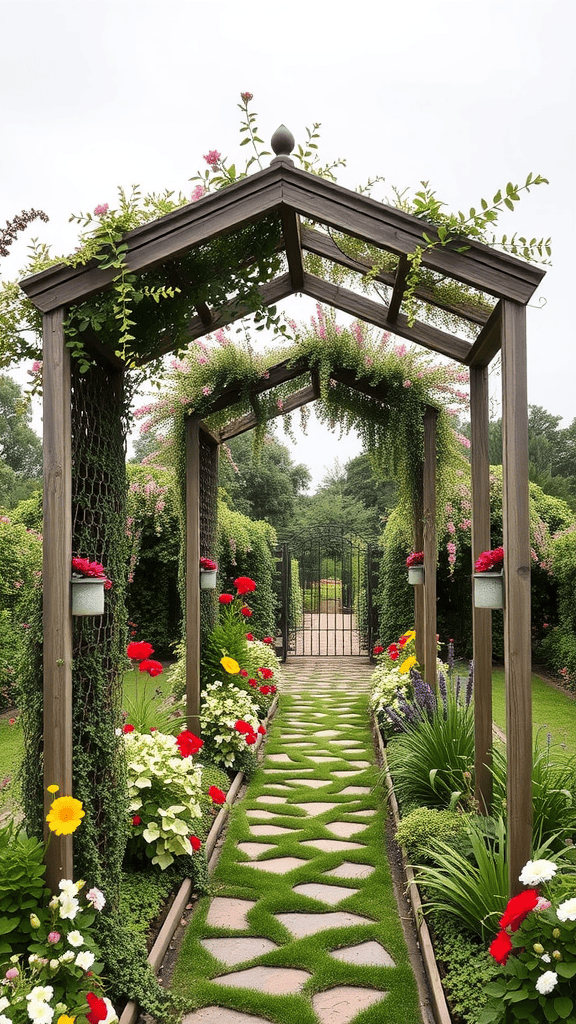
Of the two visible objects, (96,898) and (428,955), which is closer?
(96,898)

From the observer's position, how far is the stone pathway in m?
2.51

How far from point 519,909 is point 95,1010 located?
1182 mm

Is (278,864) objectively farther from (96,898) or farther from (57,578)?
(57,578)

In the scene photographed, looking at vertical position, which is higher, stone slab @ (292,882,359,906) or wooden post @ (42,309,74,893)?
wooden post @ (42,309,74,893)

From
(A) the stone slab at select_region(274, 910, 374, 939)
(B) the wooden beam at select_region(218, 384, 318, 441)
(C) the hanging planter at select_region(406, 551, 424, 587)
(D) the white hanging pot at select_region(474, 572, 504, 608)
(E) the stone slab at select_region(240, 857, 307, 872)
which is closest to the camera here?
(D) the white hanging pot at select_region(474, 572, 504, 608)

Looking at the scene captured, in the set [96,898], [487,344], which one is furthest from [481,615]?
[96,898]

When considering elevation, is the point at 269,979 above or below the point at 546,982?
below

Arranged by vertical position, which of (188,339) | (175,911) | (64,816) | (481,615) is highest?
(188,339)

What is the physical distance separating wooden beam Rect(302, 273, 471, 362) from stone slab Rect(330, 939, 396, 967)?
281cm

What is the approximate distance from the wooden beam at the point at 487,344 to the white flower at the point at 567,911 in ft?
6.47

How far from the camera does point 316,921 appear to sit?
306cm

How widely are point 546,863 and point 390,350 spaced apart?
3441 millimetres

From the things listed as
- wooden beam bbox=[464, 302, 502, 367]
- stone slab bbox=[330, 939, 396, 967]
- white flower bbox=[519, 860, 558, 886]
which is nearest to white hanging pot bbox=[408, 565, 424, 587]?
wooden beam bbox=[464, 302, 502, 367]

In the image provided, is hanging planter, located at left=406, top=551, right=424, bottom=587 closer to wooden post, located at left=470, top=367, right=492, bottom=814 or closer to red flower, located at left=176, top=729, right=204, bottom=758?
wooden post, located at left=470, top=367, right=492, bottom=814
